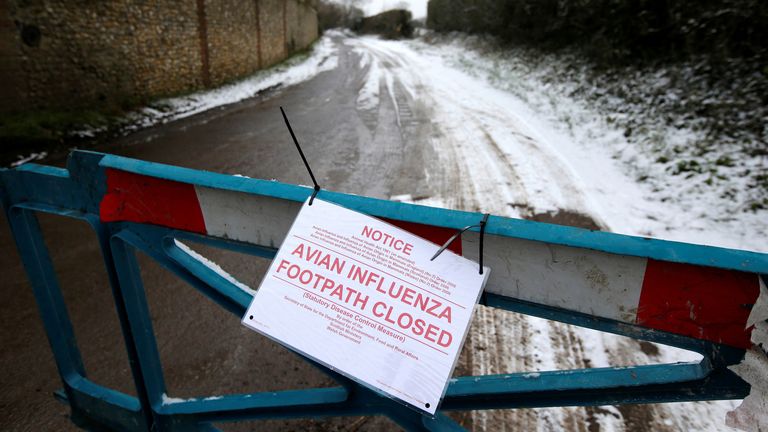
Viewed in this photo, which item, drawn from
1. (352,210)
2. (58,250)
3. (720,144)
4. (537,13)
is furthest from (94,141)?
(537,13)

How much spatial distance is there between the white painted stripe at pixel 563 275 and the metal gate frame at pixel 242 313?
28mm

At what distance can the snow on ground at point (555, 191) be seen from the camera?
247 centimetres

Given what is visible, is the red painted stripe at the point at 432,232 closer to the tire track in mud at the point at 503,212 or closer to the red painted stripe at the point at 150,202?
the red painted stripe at the point at 150,202

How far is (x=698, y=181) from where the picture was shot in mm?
5559

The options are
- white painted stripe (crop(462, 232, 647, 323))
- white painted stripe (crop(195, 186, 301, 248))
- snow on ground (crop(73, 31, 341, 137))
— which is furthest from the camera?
snow on ground (crop(73, 31, 341, 137))

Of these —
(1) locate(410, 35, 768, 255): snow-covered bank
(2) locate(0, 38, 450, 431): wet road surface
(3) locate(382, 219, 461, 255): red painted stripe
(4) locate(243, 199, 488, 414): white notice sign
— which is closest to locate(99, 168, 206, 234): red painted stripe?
(4) locate(243, 199, 488, 414): white notice sign

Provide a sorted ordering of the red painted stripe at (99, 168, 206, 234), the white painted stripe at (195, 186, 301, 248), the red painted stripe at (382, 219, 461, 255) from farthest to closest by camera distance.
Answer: the red painted stripe at (99, 168, 206, 234) → the white painted stripe at (195, 186, 301, 248) → the red painted stripe at (382, 219, 461, 255)

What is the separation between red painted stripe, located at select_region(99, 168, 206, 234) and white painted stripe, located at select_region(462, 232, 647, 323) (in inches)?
35.0

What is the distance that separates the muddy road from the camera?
8.30ft

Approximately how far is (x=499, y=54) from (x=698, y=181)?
1272cm

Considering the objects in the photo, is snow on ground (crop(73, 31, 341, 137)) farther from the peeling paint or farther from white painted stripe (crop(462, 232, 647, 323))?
the peeling paint

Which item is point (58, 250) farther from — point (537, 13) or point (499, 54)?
point (499, 54)

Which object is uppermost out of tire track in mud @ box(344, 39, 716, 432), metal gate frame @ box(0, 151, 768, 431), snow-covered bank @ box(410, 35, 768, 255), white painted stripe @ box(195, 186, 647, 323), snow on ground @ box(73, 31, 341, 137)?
white painted stripe @ box(195, 186, 647, 323)

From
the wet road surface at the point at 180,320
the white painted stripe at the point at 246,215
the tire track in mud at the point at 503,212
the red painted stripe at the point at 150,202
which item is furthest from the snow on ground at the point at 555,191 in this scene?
the red painted stripe at the point at 150,202
